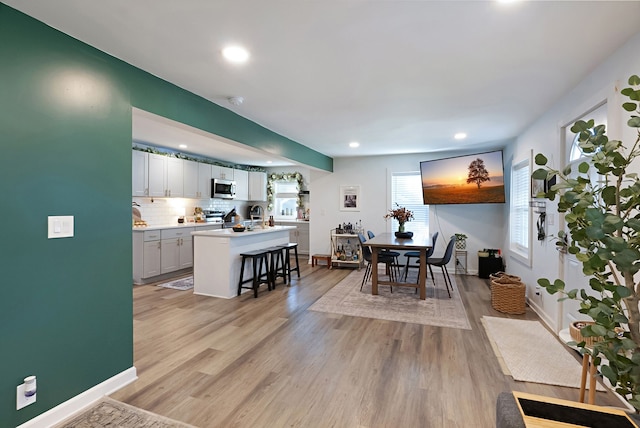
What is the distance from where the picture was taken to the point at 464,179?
5.35 meters

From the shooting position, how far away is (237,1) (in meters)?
1.64

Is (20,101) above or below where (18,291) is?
above

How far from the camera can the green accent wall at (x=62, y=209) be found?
1686mm

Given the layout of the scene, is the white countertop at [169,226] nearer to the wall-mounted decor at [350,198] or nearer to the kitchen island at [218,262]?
the kitchen island at [218,262]

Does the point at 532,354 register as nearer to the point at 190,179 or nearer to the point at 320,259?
the point at 320,259

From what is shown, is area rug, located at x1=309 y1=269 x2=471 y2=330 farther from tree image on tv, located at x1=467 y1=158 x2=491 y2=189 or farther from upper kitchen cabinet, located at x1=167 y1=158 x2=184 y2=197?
upper kitchen cabinet, located at x1=167 y1=158 x2=184 y2=197

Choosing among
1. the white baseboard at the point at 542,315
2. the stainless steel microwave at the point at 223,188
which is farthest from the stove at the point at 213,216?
the white baseboard at the point at 542,315

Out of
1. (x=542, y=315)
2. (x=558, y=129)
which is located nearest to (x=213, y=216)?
(x=542, y=315)

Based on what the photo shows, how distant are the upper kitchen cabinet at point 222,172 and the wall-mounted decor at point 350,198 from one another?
274cm

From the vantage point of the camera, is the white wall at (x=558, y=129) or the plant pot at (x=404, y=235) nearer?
the white wall at (x=558, y=129)

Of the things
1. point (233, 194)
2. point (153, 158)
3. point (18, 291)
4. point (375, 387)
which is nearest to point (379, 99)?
point (375, 387)

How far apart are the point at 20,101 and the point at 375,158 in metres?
5.69

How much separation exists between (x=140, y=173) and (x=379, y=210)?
15.2 ft

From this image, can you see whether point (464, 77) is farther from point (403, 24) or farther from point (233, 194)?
point (233, 194)
